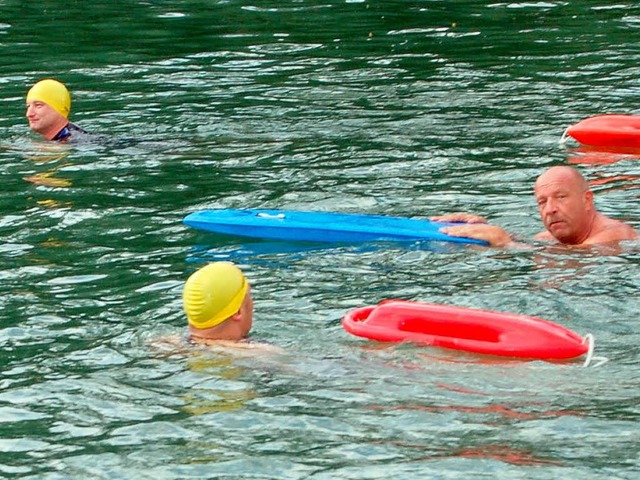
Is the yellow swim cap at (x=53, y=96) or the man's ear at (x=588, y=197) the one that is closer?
the man's ear at (x=588, y=197)

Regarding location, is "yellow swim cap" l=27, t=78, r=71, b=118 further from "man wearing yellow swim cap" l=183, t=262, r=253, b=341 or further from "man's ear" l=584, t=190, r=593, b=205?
"man wearing yellow swim cap" l=183, t=262, r=253, b=341

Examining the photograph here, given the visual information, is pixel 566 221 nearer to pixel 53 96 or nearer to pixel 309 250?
pixel 309 250

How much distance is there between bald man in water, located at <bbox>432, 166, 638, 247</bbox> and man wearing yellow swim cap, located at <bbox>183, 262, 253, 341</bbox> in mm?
2801

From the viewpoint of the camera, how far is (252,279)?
10.4 metres

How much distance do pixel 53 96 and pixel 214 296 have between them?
7.58 meters

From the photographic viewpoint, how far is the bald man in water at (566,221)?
35.3 ft

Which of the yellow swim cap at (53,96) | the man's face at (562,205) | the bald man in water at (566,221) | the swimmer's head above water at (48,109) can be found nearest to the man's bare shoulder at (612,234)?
the bald man in water at (566,221)

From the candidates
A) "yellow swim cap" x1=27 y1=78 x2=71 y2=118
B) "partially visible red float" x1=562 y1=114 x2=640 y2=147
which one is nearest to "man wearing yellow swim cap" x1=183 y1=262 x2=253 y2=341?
"partially visible red float" x1=562 y1=114 x2=640 y2=147

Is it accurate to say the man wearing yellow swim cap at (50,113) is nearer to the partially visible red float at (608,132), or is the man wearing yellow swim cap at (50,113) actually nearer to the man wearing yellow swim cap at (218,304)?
the partially visible red float at (608,132)

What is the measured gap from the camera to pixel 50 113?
15.3 m

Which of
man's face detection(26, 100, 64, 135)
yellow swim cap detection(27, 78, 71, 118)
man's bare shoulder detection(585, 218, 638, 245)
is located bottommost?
man's bare shoulder detection(585, 218, 638, 245)

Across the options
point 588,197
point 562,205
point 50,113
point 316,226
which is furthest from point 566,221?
point 50,113

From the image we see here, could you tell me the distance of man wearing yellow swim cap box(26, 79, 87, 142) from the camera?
15.3 meters

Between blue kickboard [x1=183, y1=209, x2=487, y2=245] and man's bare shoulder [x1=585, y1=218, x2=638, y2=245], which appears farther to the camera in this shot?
blue kickboard [x1=183, y1=209, x2=487, y2=245]
